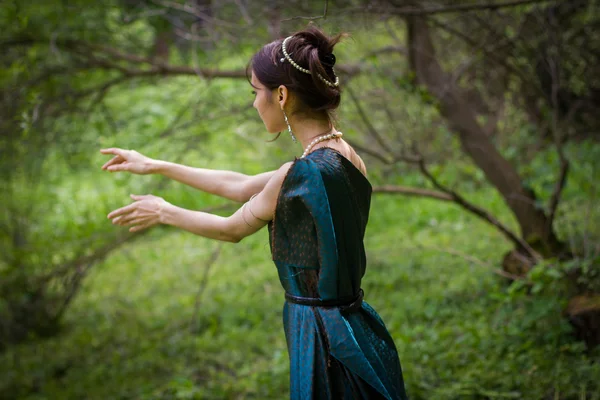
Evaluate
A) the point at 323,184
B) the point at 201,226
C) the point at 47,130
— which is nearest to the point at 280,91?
the point at 323,184

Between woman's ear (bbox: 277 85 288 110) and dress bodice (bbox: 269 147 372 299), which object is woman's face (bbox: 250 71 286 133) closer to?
woman's ear (bbox: 277 85 288 110)

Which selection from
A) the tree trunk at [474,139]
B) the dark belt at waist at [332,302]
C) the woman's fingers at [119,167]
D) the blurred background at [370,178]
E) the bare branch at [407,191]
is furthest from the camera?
the tree trunk at [474,139]

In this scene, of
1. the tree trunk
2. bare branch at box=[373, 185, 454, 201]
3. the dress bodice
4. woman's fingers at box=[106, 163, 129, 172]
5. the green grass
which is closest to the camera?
the dress bodice

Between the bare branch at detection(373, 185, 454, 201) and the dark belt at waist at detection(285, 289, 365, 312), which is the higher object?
the bare branch at detection(373, 185, 454, 201)

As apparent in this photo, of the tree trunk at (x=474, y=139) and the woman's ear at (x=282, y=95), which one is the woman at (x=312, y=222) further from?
the tree trunk at (x=474, y=139)

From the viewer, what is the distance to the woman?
213 centimetres

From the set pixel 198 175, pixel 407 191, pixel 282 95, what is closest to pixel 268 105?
pixel 282 95

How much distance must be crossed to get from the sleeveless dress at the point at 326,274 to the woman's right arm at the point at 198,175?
38cm

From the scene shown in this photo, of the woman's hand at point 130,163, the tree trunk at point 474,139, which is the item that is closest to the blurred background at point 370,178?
the tree trunk at point 474,139

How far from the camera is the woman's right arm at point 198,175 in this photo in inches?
100

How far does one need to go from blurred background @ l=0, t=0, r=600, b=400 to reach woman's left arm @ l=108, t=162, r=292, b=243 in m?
1.44

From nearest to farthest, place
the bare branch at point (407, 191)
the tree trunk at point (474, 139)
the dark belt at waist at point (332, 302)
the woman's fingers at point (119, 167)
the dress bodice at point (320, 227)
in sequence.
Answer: the dress bodice at point (320, 227), the dark belt at waist at point (332, 302), the woman's fingers at point (119, 167), the bare branch at point (407, 191), the tree trunk at point (474, 139)

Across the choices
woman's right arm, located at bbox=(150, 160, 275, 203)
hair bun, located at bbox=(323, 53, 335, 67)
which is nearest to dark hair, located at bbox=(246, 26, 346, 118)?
hair bun, located at bbox=(323, 53, 335, 67)

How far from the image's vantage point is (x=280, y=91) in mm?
2164
